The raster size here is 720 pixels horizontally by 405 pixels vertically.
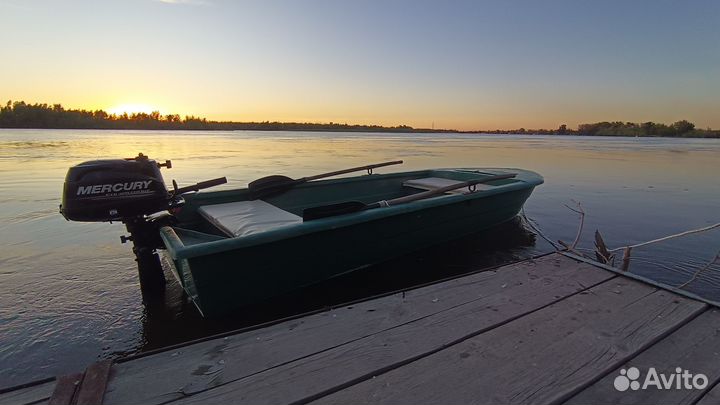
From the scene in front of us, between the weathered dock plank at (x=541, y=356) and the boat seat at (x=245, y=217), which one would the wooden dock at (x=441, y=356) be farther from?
the boat seat at (x=245, y=217)

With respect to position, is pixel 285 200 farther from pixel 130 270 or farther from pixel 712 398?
pixel 712 398

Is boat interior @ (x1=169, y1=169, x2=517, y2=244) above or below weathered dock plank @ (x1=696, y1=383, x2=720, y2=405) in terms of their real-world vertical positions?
above

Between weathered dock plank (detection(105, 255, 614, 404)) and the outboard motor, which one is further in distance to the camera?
the outboard motor

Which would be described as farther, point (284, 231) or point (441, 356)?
point (284, 231)

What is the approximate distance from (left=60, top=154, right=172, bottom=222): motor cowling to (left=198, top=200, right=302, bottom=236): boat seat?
668 millimetres

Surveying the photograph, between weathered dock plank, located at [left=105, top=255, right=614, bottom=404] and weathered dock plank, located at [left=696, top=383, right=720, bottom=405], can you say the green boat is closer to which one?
weathered dock plank, located at [left=105, top=255, right=614, bottom=404]

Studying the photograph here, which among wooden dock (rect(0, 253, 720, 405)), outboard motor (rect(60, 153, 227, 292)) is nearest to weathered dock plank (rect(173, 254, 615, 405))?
wooden dock (rect(0, 253, 720, 405))

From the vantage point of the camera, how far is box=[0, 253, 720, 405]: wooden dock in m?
1.57

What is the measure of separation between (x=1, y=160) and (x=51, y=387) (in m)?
21.1

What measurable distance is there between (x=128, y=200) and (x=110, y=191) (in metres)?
0.16

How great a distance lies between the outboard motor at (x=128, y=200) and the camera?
3.21 m

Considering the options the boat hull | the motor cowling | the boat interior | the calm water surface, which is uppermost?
the motor cowling

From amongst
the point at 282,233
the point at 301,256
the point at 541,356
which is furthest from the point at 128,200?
the point at 541,356

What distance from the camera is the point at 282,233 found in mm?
3240
